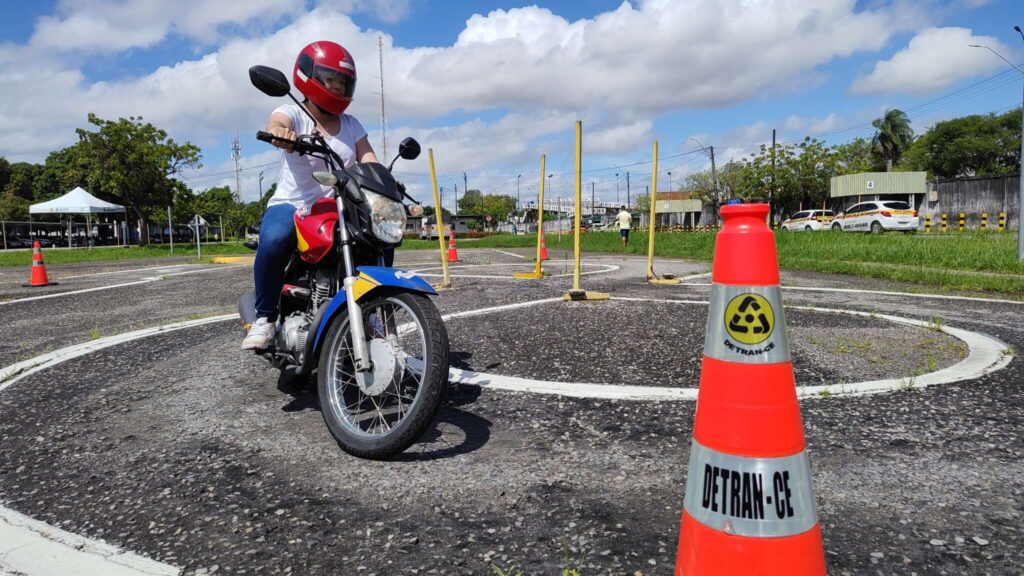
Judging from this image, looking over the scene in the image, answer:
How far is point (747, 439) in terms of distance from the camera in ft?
5.36

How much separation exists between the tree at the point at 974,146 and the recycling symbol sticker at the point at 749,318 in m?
80.0

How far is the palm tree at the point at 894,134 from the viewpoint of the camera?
7619 cm

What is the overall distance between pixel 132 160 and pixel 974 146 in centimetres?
7781

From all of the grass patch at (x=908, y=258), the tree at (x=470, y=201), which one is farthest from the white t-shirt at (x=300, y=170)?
the tree at (x=470, y=201)

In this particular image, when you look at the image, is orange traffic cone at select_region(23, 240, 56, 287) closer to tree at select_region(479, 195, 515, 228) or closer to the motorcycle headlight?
the motorcycle headlight

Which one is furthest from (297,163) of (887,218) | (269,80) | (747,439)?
(887,218)

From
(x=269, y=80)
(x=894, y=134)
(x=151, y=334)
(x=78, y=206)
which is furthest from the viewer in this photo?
(x=894, y=134)

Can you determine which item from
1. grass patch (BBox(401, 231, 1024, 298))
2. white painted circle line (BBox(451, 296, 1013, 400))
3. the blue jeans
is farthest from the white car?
the blue jeans

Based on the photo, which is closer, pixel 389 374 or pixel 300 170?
pixel 389 374

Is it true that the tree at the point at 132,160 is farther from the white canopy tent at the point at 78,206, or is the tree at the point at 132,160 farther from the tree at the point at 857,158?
the tree at the point at 857,158

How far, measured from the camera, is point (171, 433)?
3023 millimetres

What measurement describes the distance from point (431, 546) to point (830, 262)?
13.3 meters

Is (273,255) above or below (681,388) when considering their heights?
above

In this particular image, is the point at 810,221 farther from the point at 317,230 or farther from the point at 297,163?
the point at 317,230
